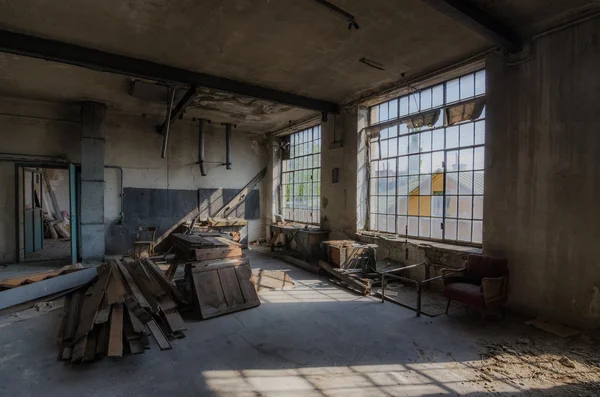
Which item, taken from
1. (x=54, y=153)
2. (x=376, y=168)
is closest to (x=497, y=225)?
(x=376, y=168)

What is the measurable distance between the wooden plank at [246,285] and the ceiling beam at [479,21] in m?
4.14

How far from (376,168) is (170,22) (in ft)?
15.4

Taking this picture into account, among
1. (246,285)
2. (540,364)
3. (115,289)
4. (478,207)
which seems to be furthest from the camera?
(478,207)

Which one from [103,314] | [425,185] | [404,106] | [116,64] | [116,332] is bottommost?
[116,332]

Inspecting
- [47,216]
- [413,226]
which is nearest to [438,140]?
[413,226]

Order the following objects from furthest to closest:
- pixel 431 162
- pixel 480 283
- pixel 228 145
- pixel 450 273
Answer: pixel 228 145 → pixel 431 162 → pixel 450 273 → pixel 480 283

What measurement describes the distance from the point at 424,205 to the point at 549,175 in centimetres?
209

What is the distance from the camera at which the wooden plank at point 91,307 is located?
10.9 ft

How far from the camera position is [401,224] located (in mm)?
6371

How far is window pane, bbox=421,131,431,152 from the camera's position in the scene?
229 inches

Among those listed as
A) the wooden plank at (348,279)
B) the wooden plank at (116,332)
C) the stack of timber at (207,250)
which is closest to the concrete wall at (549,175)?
the wooden plank at (348,279)

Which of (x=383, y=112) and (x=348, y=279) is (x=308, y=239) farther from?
(x=383, y=112)

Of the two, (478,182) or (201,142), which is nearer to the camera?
(478,182)

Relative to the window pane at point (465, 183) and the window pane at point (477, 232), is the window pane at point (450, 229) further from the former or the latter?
the window pane at point (465, 183)
